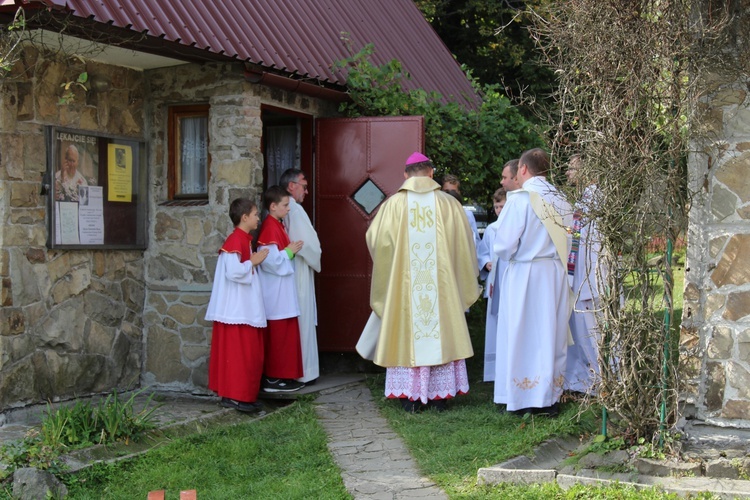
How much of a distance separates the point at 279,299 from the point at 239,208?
37.0 inches

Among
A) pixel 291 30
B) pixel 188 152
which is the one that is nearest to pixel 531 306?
pixel 188 152

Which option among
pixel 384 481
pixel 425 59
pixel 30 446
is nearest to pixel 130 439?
pixel 30 446

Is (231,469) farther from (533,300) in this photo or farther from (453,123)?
(453,123)

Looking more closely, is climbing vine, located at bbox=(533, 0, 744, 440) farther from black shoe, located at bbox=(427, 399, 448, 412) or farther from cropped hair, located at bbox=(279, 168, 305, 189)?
cropped hair, located at bbox=(279, 168, 305, 189)

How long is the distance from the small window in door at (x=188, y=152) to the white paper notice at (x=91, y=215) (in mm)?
781

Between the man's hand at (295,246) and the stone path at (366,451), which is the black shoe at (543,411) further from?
the man's hand at (295,246)

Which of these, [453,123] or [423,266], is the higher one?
[453,123]

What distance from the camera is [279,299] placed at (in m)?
8.08

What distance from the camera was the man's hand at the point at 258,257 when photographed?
769cm

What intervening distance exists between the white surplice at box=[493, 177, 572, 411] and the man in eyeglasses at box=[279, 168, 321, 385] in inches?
79.5

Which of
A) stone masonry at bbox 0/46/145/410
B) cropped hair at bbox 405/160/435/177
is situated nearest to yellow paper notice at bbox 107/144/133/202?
stone masonry at bbox 0/46/145/410

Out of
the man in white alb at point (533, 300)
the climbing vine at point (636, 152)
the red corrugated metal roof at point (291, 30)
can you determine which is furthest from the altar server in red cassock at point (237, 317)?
the climbing vine at point (636, 152)

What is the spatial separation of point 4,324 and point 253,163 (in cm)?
249

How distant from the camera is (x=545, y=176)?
745 centimetres
